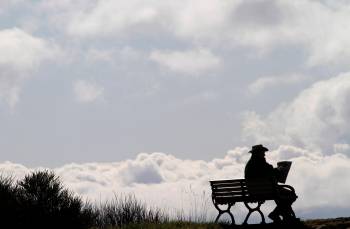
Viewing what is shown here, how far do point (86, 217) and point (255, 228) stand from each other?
382 centimetres

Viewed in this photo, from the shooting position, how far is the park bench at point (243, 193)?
1532 cm

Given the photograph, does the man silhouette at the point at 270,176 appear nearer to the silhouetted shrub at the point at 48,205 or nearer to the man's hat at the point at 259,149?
the man's hat at the point at 259,149

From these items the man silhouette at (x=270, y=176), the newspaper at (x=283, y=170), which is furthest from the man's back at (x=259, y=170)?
the newspaper at (x=283, y=170)

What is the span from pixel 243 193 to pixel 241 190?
0.28 ft

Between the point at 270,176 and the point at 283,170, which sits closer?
the point at 270,176

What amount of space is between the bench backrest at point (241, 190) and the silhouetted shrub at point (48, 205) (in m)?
2.99

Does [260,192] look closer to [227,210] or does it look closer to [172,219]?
[227,210]

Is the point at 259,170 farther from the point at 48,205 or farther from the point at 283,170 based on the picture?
the point at 48,205

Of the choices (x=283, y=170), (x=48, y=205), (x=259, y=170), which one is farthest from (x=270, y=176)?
(x=48, y=205)

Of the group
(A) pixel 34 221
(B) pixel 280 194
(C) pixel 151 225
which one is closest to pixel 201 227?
(C) pixel 151 225

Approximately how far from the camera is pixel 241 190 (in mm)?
15812

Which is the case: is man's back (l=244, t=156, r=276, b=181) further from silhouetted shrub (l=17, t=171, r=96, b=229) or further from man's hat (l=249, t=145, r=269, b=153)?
silhouetted shrub (l=17, t=171, r=96, b=229)

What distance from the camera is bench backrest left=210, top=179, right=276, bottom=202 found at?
603 inches

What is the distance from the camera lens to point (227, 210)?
1591 centimetres
